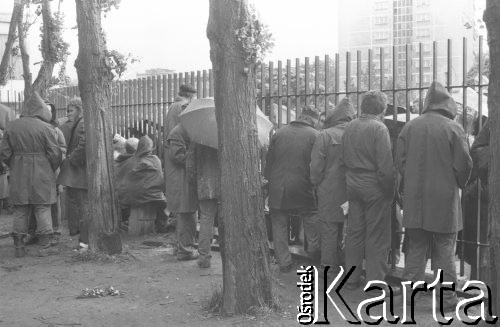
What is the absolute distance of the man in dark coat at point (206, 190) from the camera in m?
9.16

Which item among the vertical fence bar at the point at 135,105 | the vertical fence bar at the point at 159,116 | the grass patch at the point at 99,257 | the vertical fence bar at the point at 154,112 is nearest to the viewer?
the grass patch at the point at 99,257

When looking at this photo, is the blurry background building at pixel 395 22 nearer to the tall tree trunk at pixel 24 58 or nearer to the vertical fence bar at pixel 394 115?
the tall tree trunk at pixel 24 58

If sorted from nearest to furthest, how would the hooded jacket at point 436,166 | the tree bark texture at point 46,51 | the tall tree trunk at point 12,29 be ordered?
1. the hooded jacket at point 436,166
2. the tree bark texture at point 46,51
3. the tall tree trunk at point 12,29

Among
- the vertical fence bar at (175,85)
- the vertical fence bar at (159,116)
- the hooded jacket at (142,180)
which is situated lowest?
the hooded jacket at (142,180)

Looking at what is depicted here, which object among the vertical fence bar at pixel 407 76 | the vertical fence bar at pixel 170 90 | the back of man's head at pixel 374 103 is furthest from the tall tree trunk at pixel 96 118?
the vertical fence bar at pixel 407 76

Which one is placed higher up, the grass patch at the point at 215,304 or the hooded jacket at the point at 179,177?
the hooded jacket at the point at 179,177

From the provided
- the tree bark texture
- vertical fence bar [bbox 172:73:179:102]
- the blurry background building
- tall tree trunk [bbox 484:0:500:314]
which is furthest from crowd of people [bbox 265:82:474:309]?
the blurry background building

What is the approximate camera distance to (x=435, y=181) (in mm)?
7180

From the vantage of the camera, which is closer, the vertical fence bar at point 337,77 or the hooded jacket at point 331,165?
the hooded jacket at point 331,165

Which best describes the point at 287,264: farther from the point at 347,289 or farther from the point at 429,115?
the point at 429,115

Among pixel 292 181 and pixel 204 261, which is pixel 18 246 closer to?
pixel 204 261

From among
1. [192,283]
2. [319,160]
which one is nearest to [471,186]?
[319,160]

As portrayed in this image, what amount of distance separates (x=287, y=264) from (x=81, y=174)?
3.57 meters

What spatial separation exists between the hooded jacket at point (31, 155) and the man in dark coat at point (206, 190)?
2.53 meters
